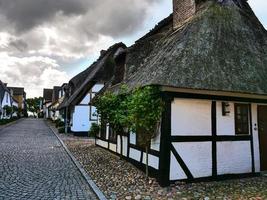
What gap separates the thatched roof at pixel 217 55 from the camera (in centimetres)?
890

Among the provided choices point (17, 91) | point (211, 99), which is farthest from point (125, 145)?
point (17, 91)

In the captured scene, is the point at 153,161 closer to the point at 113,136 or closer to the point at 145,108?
the point at 145,108

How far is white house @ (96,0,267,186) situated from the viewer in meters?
8.90

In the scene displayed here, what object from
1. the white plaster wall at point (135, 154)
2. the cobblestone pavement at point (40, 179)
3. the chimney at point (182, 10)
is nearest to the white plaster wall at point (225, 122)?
the white plaster wall at point (135, 154)

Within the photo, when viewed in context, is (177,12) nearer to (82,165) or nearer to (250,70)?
(250,70)

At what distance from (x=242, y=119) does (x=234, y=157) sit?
134 cm

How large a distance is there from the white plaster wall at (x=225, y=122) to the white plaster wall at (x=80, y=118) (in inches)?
731

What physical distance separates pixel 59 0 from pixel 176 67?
723cm

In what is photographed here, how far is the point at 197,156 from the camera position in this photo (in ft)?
30.3

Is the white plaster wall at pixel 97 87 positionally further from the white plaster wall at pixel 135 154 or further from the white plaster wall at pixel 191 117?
the white plaster wall at pixel 191 117

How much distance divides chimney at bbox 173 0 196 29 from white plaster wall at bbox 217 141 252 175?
554 centimetres

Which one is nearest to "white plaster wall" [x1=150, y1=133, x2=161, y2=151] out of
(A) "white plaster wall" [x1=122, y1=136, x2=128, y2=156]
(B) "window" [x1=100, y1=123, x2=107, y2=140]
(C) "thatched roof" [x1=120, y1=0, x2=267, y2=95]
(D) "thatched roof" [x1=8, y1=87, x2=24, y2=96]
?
(C) "thatched roof" [x1=120, y1=0, x2=267, y2=95]

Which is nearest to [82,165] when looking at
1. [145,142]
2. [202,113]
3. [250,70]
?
[145,142]

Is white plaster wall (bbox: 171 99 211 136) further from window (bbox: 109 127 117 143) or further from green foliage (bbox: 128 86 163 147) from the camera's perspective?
window (bbox: 109 127 117 143)
